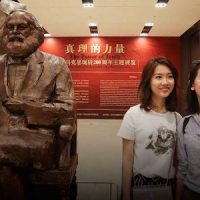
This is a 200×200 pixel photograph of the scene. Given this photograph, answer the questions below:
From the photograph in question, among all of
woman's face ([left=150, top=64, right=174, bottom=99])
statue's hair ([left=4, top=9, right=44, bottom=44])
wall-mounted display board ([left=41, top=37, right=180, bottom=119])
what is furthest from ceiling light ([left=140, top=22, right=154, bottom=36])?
woman's face ([left=150, top=64, right=174, bottom=99])

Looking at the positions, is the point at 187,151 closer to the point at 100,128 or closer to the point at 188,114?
the point at 188,114

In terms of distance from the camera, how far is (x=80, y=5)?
5.59 meters

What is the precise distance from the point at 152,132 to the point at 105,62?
594cm

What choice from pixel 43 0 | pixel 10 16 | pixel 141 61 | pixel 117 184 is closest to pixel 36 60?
pixel 10 16

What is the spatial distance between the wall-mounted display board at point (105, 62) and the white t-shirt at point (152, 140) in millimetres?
5618

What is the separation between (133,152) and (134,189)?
282 millimetres

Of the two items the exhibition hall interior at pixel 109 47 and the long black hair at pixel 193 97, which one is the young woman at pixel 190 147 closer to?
the long black hair at pixel 193 97

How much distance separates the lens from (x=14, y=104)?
2.46 meters

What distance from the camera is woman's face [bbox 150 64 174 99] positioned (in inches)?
89.1

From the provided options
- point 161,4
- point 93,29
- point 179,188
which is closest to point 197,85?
point 179,188

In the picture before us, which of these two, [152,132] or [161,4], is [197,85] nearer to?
[152,132]

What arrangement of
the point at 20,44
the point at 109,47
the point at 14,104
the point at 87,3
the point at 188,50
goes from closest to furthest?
the point at 14,104 < the point at 20,44 < the point at 87,3 < the point at 188,50 < the point at 109,47

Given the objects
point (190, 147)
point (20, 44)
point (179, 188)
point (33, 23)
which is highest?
point (33, 23)

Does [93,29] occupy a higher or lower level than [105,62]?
higher
